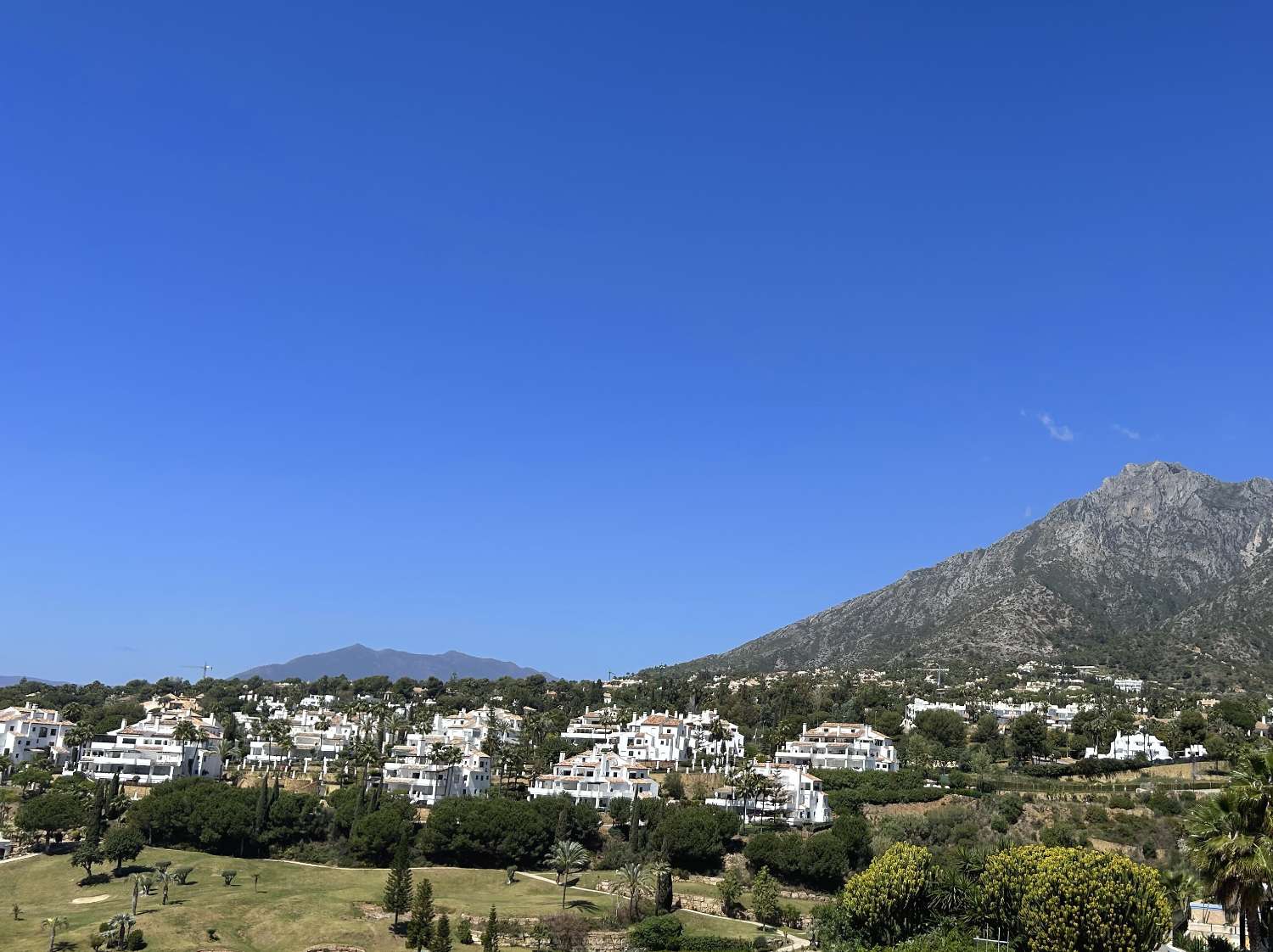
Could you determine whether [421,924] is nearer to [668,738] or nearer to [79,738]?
[668,738]

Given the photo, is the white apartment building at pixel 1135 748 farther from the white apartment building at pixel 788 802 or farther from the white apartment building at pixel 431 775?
the white apartment building at pixel 431 775

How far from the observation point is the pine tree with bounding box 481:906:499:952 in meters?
64.5

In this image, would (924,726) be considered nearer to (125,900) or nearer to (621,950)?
(621,950)

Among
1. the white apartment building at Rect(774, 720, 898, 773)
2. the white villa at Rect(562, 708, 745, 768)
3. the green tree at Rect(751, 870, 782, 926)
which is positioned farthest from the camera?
the white villa at Rect(562, 708, 745, 768)

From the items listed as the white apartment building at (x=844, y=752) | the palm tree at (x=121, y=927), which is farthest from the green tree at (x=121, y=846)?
the white apartment building at (x=844, y=752)

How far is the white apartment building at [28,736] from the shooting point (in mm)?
131375

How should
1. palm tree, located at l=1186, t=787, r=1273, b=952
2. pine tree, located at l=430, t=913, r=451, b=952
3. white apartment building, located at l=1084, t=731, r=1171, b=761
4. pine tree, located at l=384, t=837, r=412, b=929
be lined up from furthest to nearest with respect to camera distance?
white apartment building, located at l=1084, t=731, r=1171, b=761 < pine tree, located at l=384, t=837, r=412, b=929 < pine tree, located at l=430, t=913, r=451, b=952 < palm tree, located at l=1186, t=787, r=1273, b=952

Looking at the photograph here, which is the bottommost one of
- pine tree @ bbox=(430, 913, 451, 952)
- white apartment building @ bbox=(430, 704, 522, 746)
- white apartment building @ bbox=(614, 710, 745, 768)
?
pine tree @ bbox=(430, 913, 451, 952)

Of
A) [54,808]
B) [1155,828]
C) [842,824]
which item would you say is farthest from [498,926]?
[1155,828]

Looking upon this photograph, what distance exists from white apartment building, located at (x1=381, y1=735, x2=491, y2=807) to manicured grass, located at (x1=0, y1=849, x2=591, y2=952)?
23.8 metres

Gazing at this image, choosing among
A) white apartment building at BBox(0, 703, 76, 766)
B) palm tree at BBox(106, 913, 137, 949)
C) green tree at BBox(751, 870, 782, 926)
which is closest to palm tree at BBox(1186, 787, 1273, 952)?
green tree at BBox(751, 870, 782, 926)

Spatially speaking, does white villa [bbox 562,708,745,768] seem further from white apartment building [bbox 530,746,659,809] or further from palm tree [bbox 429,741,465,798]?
palm tree [bbox 429,741,465,798]

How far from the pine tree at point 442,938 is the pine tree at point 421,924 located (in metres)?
0.61

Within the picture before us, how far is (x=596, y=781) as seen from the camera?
115062 mm
